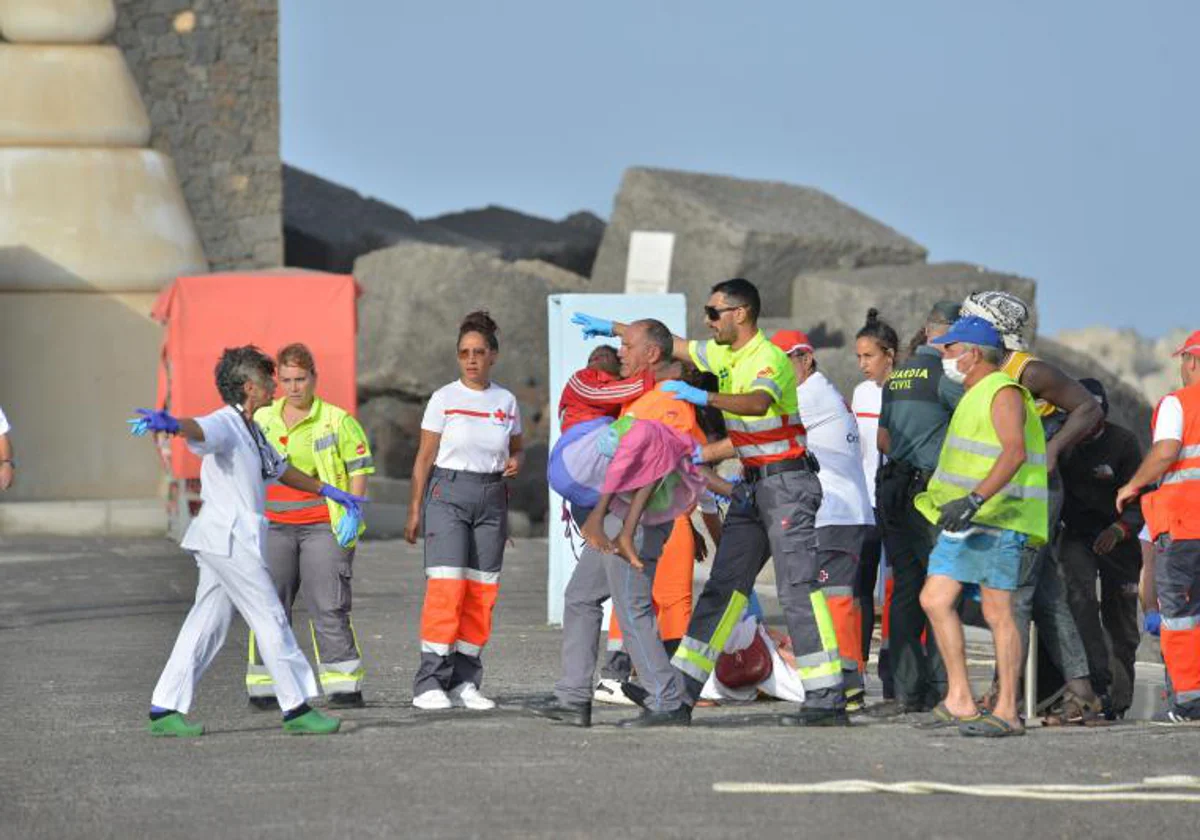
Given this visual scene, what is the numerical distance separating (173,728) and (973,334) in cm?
346

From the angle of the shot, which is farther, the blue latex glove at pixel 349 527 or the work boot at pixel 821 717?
the blue latex glove at pixel 349 527

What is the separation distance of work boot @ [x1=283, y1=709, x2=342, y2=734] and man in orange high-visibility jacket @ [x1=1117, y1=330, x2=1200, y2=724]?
11.4 ft

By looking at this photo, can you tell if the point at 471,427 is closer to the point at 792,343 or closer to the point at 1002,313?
the point at 792,343

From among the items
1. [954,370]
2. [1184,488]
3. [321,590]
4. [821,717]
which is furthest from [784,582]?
[321,590]

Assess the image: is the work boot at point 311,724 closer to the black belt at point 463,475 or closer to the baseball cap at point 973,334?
the black belt at point 463,475

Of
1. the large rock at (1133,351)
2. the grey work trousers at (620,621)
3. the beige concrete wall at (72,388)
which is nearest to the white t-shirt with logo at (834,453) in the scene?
the grey work trousers at (620,621)

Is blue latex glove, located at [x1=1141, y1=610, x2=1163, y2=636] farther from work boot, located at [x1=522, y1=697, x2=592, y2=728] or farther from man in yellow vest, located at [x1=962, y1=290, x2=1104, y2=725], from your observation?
work boot, located at [x1=522, y1=697, x2=592, y2=728]

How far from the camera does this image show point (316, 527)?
11.5m

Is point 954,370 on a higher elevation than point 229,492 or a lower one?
higher

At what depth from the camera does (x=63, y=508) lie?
80.3ft

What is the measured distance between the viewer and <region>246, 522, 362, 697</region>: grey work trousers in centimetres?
1135

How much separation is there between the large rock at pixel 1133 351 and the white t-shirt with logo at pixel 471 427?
45041 mm

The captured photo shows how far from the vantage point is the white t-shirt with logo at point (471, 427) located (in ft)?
38.0

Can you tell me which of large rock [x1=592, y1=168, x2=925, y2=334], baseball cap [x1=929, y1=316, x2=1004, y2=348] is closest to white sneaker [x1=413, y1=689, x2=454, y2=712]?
baseball cap [x1=929, y1=316, x2=1004, y2=348]
